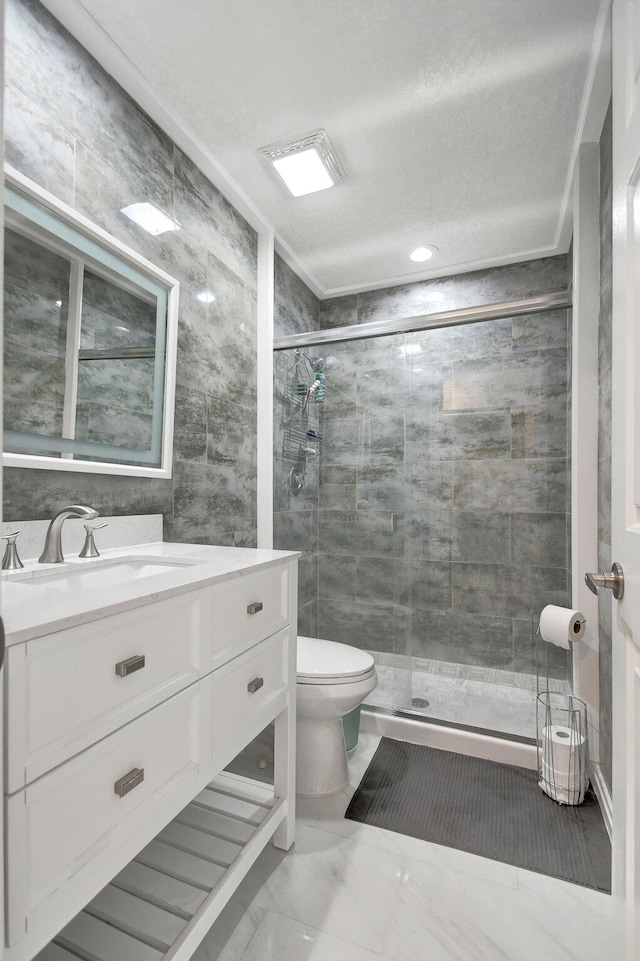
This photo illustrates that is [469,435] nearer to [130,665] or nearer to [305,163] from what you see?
[305,163]

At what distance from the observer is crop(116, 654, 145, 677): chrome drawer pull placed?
829mm

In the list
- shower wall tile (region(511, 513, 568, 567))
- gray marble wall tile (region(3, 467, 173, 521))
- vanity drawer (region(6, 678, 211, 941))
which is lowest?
vanity drawer (region(6, 678, 211, 941))

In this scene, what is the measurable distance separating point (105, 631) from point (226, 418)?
1.45 m

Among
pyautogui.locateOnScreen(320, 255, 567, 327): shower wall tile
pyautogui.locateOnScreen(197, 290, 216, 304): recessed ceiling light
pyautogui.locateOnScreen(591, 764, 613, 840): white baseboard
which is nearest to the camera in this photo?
pyautogui.locateOnScreen(591, 764, 613, 840): white baseboard

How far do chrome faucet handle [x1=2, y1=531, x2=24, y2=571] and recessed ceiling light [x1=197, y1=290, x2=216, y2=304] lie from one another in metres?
1.21

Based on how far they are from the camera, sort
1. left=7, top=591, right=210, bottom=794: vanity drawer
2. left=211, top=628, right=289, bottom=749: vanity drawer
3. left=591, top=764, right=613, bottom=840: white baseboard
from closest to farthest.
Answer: left=7, top=591, right=210, bottom=794: vanity drawer → left=211, top=628, right=289, bottom=749: vanity drawer → left=591, top=764, right=613, bottom=840: white baseboard

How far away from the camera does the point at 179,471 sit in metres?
1.84

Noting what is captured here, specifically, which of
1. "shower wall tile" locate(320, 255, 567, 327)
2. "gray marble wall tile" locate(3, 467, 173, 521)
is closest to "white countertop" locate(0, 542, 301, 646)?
"gray marble wall tile" locate(3, 467, 173, 521)

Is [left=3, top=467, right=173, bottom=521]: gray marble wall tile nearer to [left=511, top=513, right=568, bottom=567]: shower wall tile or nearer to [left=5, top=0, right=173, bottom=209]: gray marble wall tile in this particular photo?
[left=5, top=0, right=173, bottom=209]: gray marble wall tile

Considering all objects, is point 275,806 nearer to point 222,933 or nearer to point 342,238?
point 222,933

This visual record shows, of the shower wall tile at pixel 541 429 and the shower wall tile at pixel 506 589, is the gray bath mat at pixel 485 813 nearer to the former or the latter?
the shower wall tile at pixel 506 589

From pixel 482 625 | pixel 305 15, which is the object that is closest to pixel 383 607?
pixel 482 625

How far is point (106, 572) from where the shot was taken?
1.32m

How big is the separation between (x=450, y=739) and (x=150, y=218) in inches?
92.9
